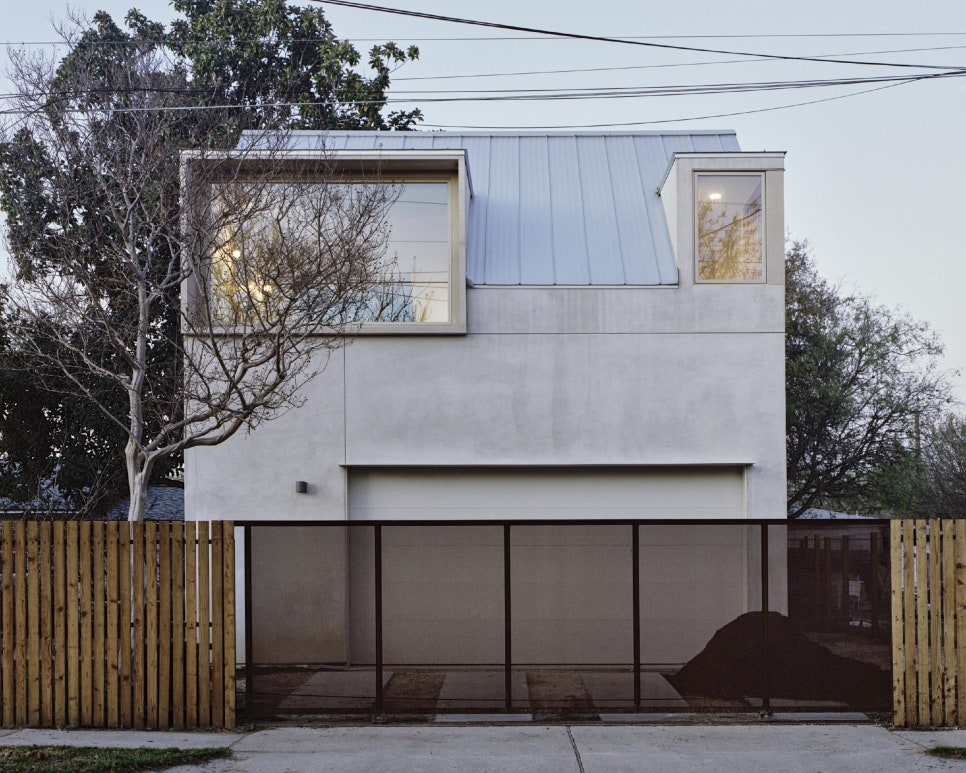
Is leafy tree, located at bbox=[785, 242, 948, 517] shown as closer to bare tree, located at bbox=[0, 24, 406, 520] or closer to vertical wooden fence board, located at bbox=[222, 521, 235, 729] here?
bare tree, located at bbox=[0, 24, 406, 520]

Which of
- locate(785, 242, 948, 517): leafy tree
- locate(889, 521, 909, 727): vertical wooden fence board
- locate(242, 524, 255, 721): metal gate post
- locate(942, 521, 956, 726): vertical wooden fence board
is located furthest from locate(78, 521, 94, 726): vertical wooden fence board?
locate(785, 242, 948, 517): leafy tree

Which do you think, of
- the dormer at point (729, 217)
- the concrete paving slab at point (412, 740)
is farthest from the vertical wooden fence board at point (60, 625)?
the dormer at point (729, 217)

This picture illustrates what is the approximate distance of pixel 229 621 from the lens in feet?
26.2

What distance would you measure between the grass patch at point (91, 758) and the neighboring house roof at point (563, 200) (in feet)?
23.7

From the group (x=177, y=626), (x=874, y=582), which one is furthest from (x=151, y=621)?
(x=874, y=582)

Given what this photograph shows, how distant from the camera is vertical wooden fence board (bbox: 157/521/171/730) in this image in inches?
314

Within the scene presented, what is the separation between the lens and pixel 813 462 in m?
24.7

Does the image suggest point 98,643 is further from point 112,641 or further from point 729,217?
point 729,217

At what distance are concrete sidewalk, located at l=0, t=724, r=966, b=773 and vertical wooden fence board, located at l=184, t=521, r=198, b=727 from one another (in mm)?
286

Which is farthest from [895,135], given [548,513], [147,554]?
[147,554]

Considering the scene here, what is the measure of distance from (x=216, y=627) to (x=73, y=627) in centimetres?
134

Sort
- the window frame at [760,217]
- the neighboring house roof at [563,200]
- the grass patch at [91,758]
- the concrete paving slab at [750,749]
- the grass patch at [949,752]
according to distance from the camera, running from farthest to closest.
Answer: the neighboring house roof at [563,200]
the window frame at [760,217]
the grass patch at [949,752]
the concrete paving slab at [750,749]
the grass patch at [91,758]

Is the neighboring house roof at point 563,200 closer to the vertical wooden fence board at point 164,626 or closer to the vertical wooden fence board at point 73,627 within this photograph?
the vertical wooden fence board at point 164,626

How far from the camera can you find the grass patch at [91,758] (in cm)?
673
